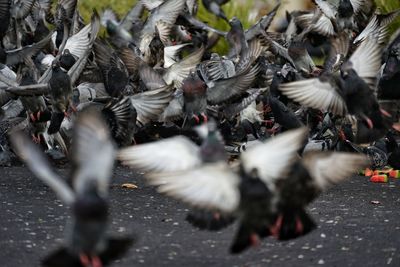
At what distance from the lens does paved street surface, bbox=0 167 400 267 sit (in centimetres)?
620

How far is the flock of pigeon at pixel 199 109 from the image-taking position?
5234 millimetres

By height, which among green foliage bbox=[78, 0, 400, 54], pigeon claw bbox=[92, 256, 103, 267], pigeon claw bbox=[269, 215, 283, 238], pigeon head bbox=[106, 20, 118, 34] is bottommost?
green foliage bbox=[78, 0, 400, 54]

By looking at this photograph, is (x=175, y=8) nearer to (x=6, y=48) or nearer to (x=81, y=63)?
(x=6, y=48)

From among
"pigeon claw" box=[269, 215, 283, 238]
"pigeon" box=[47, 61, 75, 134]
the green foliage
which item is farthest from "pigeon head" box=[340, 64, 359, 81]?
the green foliage

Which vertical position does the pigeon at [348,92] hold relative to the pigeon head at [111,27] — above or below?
above

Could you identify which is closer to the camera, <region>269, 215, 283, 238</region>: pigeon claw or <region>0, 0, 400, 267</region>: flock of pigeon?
<region>0, 0, 400, 267</region>: flock of pigeon

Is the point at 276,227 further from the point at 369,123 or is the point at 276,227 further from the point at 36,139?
the point at 36,139

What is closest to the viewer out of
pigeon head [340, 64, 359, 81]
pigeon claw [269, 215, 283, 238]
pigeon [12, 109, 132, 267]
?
pigeon [12, 109, 132, 267]

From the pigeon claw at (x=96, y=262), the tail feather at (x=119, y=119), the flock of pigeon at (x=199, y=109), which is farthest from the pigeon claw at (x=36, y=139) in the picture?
the pigeon claw at (x=96, y=262)

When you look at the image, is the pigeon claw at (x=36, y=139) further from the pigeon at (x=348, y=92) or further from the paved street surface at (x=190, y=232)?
the pigeon at (x=348, y=92)

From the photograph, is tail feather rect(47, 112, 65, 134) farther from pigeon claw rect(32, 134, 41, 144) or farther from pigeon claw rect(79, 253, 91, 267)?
pigeon claw rect(79, 253, 91, 267)

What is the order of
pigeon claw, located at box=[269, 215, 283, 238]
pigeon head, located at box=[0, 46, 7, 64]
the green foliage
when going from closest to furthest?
pigeon claw, located at box=[269, 215, 283, 238] < pigeon head, located at box=[0, 46, 7, 64] < the green foliage

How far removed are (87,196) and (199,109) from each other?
3.90 metres

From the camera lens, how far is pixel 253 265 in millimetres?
6086
